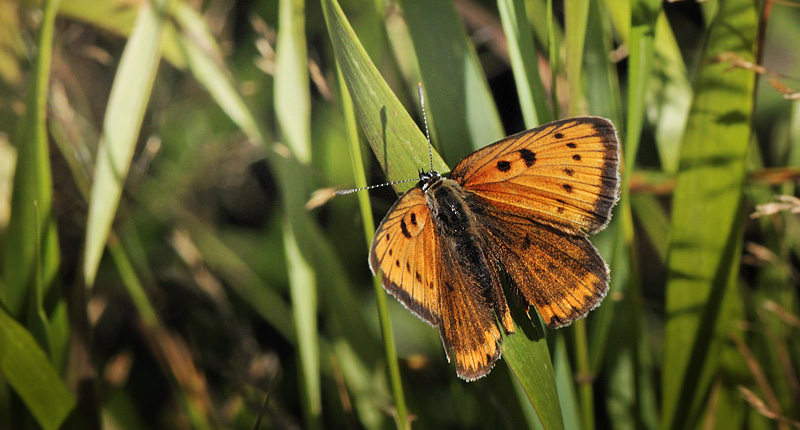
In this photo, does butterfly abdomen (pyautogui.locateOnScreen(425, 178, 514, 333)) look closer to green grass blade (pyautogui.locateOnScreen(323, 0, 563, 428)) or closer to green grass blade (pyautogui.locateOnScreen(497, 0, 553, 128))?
green grass blade (pyautogui.locateOnScreen(323, 0, 563, 428))

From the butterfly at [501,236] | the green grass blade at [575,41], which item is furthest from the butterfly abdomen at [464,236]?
the green grass blade at [575,41]

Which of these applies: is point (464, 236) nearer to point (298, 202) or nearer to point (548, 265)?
point (548, 265)

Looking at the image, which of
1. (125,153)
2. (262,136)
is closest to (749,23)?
(262,136)

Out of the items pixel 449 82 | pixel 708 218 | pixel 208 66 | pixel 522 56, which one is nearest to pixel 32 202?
pixel 208 66

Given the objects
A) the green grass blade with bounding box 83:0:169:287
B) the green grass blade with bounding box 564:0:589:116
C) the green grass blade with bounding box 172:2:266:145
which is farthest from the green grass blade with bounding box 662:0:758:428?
the green grass blade with bounding box 83:0:169:287

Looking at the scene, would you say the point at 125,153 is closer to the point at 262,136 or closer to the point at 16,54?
the point at 262,136
